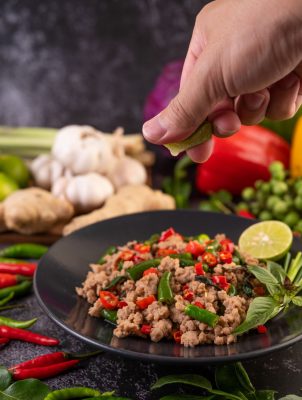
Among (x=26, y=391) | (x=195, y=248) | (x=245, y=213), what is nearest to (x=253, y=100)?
(x=195, y=248)

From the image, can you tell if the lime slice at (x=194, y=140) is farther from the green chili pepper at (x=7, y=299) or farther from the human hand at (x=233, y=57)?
the green chili pepper at (x=7, y=299)

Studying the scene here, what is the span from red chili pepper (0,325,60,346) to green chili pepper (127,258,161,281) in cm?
40

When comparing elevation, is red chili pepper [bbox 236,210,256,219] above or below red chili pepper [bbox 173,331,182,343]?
below

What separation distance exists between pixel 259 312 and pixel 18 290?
1182mm

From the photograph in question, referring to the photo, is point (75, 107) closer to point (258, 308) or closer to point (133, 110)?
point (133, 110)

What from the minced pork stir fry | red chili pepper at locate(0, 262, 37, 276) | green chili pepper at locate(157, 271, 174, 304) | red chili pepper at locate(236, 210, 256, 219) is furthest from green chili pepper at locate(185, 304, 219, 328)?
red chili pepper at locate(236, 210, 256, 219)

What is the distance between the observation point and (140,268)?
2477 mm

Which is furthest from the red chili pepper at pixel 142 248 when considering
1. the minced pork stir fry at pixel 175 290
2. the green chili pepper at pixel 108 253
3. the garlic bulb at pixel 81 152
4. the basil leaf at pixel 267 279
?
the garlic bulb at pixel 81 152

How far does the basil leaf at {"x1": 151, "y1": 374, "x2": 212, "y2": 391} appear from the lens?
2.14 metres

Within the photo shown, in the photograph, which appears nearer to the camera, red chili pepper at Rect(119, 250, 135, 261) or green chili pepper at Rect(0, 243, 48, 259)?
red chili pepper at Rect(119, 250, 135, 261)

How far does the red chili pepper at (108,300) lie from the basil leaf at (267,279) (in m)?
0.50

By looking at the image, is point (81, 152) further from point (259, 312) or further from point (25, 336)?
point (259, 312)

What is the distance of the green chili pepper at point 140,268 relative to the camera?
2.45 m

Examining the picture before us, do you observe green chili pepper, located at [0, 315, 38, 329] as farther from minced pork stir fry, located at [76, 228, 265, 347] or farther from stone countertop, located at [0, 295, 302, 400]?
minced pork stir fry, located at [76, 228, 265, 347]
